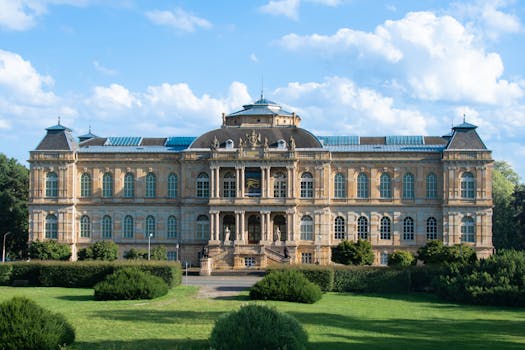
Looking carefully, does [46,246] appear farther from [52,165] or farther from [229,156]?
[229,156]

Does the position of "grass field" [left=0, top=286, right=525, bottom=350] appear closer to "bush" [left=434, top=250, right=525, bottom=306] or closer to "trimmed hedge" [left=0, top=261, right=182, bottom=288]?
"bush" [left=434, top=250, right=525, bottom=306]

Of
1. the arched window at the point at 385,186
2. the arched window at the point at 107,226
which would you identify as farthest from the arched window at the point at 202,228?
the arched window at the point at 385,186

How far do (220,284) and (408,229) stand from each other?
98.2 feet

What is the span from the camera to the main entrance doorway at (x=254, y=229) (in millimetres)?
90000

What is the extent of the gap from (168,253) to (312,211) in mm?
16421

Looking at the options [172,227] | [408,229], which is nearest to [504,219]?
[408,229]

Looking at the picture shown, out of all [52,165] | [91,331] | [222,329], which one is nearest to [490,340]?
[222,329]

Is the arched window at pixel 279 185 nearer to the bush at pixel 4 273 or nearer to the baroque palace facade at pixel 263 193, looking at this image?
the baroque palace facade at pixel 263 193

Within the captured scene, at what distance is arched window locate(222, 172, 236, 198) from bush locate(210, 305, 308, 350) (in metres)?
59.1

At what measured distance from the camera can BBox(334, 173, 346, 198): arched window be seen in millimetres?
89500

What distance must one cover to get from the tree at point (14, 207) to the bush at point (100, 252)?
17489 mm

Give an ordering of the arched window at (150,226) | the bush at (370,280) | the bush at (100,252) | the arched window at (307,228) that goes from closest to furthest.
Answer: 1. the bush at (370,280)
2. the bush at (100,252)
3. the arched window at (307,228)
4. the arched window at (150,226)

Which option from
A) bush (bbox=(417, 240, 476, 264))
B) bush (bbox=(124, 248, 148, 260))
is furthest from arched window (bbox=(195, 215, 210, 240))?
bush (bbox=(417, 240, 476, 264))

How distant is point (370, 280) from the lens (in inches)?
2378
